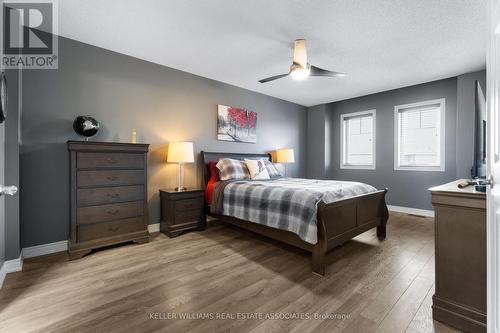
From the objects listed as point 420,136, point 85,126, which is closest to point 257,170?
point 85,126

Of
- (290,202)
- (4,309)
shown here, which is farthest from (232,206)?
(4,309)

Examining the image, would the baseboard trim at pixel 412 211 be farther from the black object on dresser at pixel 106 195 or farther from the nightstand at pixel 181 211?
the black object on dresser at pixel 106 195

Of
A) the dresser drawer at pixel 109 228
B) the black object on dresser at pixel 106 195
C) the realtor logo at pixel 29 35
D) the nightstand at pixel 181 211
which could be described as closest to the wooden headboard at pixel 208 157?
the nightstand at pixel 181 211

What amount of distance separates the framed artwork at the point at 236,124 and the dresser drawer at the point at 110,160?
5.41 feet

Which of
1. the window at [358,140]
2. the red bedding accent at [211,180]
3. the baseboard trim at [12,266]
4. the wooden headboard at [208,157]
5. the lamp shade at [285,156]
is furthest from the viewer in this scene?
the window at [358,140]

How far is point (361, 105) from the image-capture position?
208 inches

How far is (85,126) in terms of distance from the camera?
2639 mm

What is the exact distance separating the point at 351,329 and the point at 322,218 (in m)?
0.88

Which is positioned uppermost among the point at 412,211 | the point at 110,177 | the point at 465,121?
the point at 465,121

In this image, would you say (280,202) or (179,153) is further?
(179,153)

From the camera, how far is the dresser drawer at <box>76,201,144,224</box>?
248cm

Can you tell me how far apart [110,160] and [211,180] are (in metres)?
1.50

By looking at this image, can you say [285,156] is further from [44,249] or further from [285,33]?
[44,249]

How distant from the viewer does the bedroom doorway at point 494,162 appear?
0.86m
